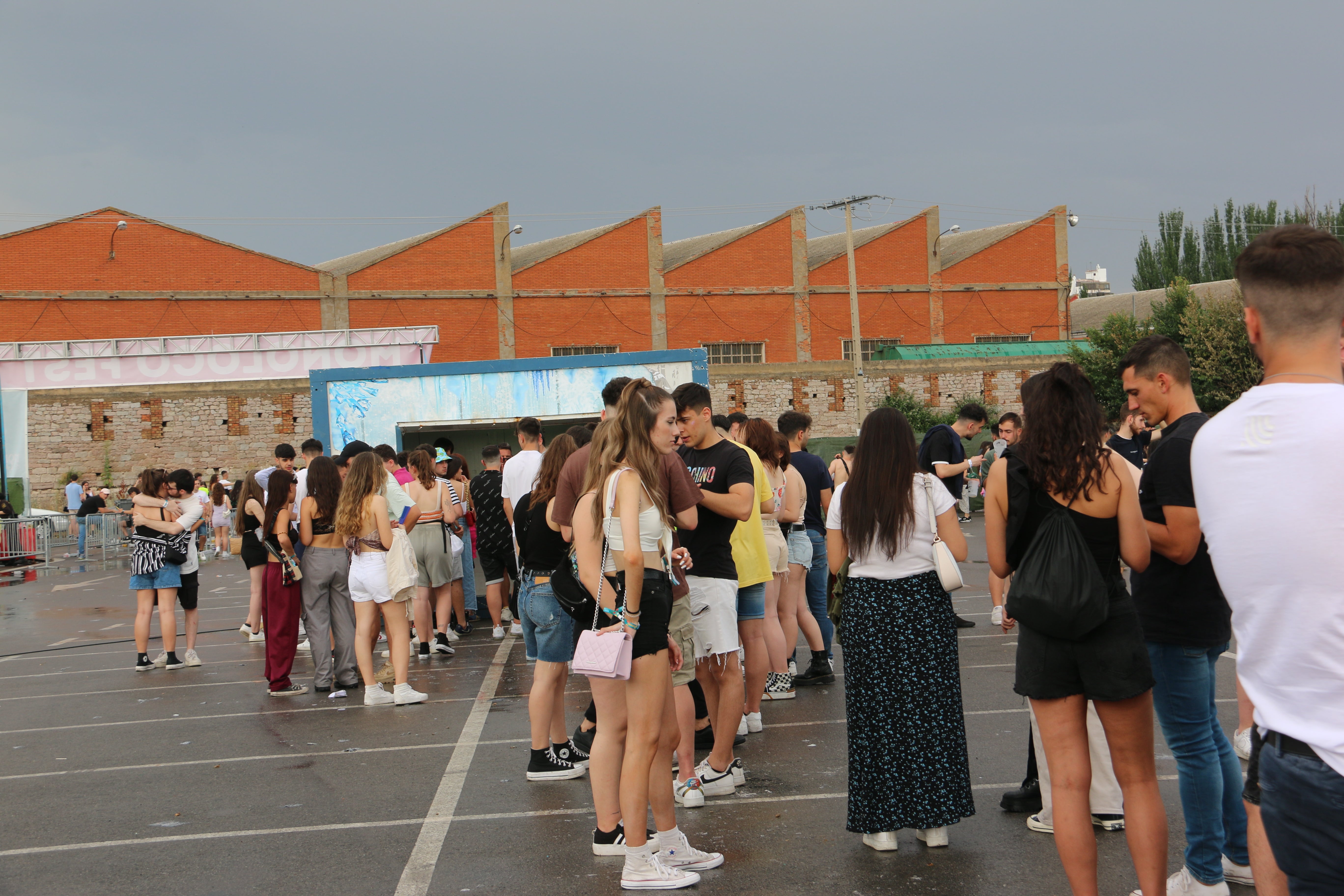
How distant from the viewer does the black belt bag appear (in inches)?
78.7

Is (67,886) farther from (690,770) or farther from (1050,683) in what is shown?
(1050,683)

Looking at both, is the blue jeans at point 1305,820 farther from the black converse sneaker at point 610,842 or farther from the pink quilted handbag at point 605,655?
the black converse sneaker at point 610,842

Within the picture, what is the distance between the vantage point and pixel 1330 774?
196 centimetres

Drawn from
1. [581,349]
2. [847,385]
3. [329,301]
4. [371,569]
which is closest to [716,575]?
[371,569]

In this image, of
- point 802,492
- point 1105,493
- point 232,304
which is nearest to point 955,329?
point 232,304

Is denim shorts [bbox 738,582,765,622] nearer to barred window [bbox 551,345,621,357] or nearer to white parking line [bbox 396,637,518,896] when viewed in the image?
white parking line [bbox 396,637,518,896]

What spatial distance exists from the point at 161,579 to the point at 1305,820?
31.7 ft

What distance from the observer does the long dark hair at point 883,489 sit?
4480mm

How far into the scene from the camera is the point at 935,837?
14.7 feet

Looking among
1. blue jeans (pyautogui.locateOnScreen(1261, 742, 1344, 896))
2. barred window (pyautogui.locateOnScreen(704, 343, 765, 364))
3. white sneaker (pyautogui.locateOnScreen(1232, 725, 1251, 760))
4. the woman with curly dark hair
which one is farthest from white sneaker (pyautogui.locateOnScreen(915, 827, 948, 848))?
barred window (pyautogui.locateOnScreen(704, 343, 765, 364))

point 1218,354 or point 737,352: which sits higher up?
point 737,352

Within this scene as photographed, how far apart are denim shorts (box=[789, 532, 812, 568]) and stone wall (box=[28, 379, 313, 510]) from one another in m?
28.1

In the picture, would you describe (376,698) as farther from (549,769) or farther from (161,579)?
(161,579)

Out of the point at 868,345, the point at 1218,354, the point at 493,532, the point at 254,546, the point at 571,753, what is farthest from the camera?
the point at 868,345
